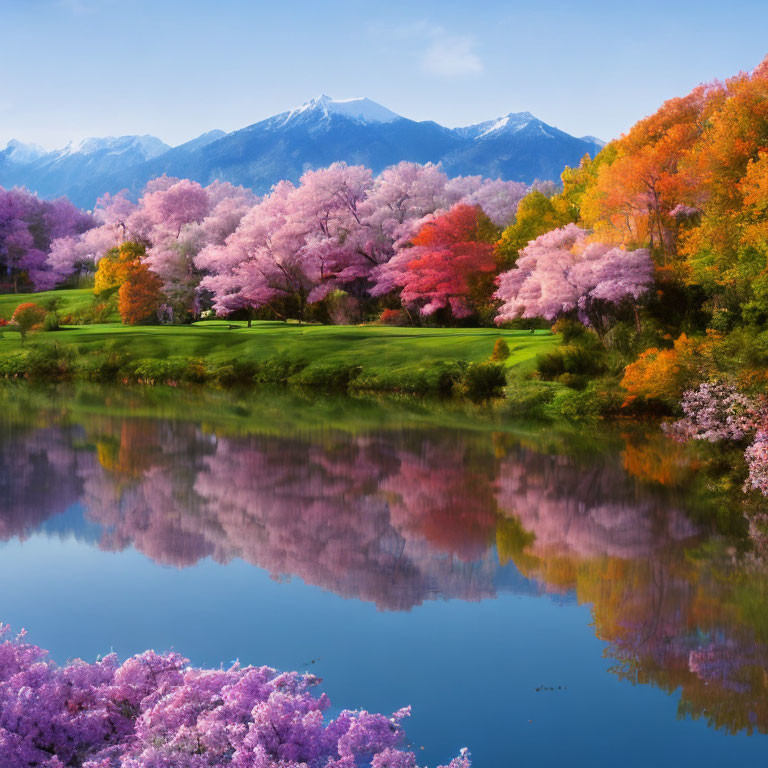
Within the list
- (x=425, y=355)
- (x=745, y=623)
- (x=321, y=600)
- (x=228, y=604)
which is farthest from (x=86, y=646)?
(x=425, y=355)

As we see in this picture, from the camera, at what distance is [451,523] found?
36.1 feet

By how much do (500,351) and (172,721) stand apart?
25.4 m

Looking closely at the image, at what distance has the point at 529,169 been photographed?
18312 cm

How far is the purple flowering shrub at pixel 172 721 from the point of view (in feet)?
Answer: 15.9

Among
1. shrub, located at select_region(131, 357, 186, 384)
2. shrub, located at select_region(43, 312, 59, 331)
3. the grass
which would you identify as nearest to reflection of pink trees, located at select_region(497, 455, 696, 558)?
shrub, located at select_region(131, 357, 186, 384)

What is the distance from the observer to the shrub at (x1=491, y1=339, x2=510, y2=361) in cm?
2961

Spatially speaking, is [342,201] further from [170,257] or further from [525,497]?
[525,497]

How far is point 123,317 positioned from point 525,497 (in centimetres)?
3666

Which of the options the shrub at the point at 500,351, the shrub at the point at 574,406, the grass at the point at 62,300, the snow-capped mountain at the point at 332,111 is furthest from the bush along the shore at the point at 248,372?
the snow-capped mountain at the point at 332,111

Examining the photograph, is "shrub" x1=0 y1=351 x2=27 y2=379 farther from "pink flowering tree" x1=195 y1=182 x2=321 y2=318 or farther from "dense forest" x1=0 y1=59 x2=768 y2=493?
"pink flowering tree" x1=195 y1=182 x2=321 y2=318

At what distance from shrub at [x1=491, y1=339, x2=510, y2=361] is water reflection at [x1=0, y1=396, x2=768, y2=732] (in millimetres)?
11314

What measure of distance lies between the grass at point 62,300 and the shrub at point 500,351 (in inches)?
1215

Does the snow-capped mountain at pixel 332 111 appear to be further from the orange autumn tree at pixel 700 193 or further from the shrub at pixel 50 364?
the orange autumn tree at pixel 700 193

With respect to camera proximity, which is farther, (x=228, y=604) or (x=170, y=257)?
(x=170, y=257)
